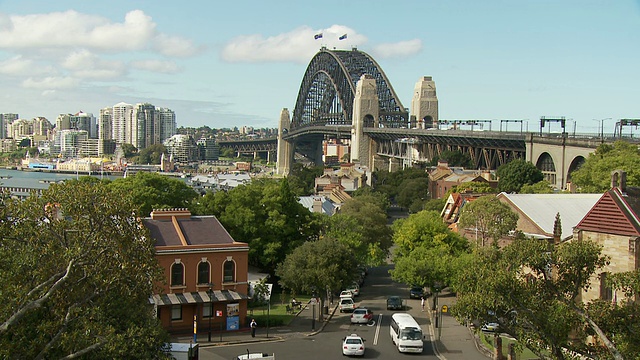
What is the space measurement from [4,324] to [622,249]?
2140 centimetres

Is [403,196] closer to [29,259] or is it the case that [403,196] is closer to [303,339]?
[303,339]

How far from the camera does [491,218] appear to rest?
4519 cm

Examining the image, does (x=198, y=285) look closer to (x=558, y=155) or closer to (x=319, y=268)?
(x=319, y=268)

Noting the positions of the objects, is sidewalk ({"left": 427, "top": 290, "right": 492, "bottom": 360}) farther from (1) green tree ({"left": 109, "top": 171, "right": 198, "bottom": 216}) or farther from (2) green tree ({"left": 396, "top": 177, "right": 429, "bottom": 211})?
(2) green tree ({"left": 396, "top": 177, "right": 429, "bottom": 211})

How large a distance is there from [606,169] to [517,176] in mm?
24344

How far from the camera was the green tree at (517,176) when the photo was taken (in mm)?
88312

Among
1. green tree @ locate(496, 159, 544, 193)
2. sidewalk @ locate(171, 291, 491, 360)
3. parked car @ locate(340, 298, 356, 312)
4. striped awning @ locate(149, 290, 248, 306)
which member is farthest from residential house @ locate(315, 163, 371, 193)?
striped awning @ locate(149, 290, 248, 306)

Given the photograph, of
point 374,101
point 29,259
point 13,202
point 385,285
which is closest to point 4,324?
point 29,259

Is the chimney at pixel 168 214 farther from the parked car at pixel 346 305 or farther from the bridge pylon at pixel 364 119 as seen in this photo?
the bridge pylon at pixel 364 119

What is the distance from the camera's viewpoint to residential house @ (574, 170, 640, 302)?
28.6 m

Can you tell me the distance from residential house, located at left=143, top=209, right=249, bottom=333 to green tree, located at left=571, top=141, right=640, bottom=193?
108 feet

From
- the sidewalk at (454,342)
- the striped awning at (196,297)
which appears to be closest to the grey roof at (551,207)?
the sidewalk at (454,342)

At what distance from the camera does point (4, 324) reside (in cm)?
1759

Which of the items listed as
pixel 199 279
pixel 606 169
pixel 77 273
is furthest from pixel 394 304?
pixel 77 273
